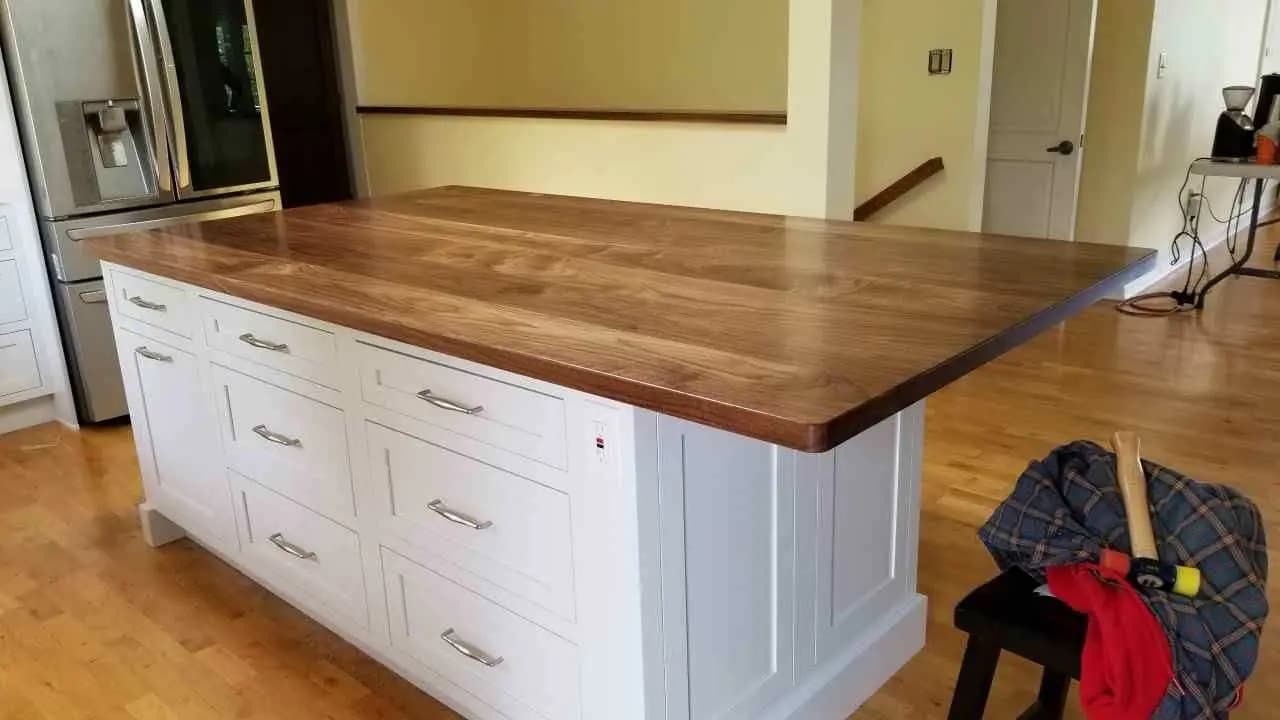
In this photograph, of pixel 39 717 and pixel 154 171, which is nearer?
pixel 39 717

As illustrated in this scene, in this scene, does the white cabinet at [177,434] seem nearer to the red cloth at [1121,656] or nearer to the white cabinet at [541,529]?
the white cabinet at [541,529]

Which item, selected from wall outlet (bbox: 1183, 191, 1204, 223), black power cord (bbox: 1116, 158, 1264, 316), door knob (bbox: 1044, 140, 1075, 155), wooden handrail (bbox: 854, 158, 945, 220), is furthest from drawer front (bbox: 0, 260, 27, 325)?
wall outlet (bbox: 1183, 191, 1204, 223)

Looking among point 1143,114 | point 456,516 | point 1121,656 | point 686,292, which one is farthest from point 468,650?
point 1143,114

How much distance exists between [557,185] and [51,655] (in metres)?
2.47

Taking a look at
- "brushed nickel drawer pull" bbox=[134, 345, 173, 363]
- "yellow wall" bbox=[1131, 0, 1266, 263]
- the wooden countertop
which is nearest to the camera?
the wooden countertop

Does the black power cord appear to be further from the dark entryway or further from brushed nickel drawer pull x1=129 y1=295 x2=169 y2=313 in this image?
brushed nickel drawer pull x1=129 y1=295 x2=169 y2=313

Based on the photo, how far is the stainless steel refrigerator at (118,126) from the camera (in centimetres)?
335

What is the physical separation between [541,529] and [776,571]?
0.41 metres

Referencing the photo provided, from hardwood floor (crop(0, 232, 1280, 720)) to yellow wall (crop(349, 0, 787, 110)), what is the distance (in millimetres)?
2093

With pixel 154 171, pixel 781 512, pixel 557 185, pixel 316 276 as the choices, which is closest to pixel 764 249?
pixel 781 512

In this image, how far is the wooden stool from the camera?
1349 millimetres

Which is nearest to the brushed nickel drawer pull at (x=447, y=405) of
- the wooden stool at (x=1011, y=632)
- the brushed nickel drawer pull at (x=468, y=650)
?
the brushed nickel drawer pull at (x=468, y=650)

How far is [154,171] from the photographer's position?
363cm

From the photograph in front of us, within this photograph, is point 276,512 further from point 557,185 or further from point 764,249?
point 557,185
